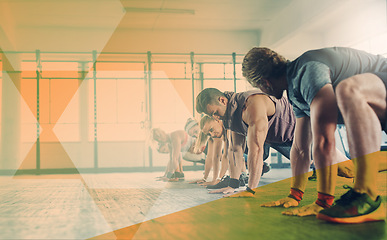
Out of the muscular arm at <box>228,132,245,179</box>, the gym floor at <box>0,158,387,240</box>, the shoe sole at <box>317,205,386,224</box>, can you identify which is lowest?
the gym floor at <box>0,158,387,240</box>

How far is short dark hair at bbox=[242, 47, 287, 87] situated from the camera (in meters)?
1.67

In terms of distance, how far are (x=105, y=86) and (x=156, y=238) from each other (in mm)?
7843

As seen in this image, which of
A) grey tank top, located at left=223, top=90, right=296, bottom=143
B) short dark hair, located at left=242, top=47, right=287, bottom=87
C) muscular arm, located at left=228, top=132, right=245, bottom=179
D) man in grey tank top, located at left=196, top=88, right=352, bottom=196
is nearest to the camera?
short dark hair, located at left=242, top=47, right=287, bottom=87

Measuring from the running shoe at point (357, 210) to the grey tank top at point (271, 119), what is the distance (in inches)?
52.1

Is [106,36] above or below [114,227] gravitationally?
above

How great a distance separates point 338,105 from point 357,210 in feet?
1.19

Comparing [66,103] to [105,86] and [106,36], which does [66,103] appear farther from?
[106,36]

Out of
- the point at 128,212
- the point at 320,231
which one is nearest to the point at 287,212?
the point at 320,231

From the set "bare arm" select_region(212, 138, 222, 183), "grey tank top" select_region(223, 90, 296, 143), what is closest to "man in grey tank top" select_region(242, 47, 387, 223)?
"grey tank top" select_region(223, 90, 296, 143)

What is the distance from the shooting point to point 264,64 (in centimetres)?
168

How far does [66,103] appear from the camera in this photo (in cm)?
853
